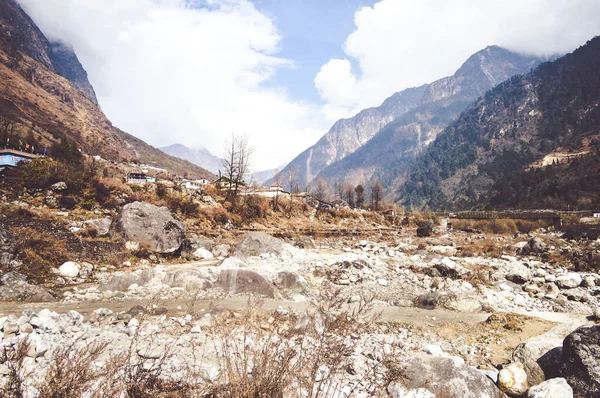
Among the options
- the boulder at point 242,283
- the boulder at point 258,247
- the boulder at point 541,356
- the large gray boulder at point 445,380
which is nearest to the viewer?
the large gray boulder at point 445,380

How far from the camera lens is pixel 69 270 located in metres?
13.7

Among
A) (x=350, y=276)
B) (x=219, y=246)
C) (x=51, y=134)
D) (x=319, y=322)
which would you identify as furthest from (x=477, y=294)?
(x=51, y=134)

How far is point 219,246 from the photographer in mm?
21906

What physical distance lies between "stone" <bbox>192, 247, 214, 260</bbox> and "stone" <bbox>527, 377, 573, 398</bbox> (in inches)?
708

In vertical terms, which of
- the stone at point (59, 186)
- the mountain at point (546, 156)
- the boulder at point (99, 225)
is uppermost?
the mountain at point (546, 156)

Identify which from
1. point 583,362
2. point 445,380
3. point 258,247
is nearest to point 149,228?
point 258,247

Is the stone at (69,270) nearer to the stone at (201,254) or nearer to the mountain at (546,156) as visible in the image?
the stone at (201,254)

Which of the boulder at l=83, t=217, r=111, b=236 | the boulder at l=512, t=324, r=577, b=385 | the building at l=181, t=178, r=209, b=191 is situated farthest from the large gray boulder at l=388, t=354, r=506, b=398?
the building at l=181, t=178, r=209, b=191

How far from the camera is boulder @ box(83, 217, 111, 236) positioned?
1922 cm

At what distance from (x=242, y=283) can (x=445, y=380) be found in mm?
9307

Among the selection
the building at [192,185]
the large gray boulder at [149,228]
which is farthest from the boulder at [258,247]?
the building at [192,185]

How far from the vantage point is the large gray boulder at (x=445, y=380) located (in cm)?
554

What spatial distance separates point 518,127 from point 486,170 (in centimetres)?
4732

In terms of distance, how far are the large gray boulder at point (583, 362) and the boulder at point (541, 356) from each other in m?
0.43
